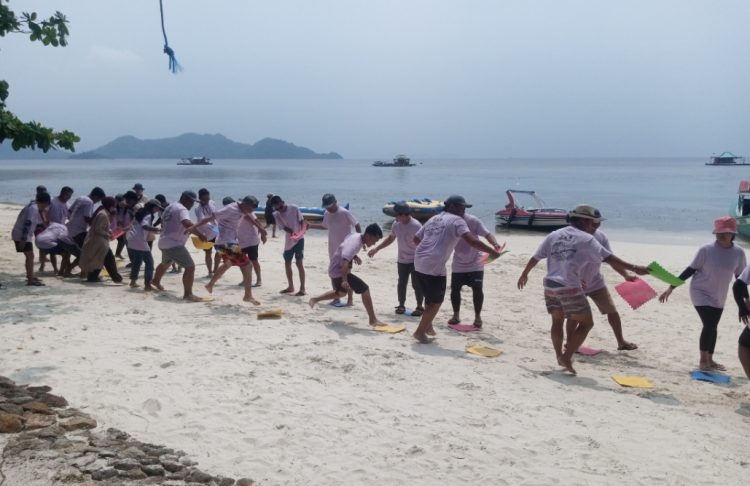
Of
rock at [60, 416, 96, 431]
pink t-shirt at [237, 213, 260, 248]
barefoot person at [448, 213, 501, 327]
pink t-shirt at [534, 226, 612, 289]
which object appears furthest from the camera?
pink t-shirt at [237, 213, 260, 248]

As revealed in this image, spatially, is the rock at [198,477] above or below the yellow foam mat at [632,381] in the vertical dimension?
above

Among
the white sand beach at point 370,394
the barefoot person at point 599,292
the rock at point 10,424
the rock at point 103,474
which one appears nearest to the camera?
the rock at point 103,474

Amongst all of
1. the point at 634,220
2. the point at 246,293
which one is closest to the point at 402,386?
the point at 246,293

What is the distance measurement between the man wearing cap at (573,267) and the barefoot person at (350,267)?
2123 millimetres

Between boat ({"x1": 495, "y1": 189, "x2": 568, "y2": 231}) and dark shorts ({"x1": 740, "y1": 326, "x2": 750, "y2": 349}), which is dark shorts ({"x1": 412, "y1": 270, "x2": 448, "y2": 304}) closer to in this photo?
dark shorts ({"x1": 740, "y1": 326, "x2": 750, "y2": 349})

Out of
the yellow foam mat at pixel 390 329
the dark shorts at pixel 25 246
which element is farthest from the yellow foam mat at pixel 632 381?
the dark shorts at pixel 25 246

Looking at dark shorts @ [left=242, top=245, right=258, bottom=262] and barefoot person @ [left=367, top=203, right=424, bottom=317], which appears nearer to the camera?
barefoot person @ [left=367, top=203, right=424, bottom=317]

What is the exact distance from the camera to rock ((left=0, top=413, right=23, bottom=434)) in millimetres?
4523

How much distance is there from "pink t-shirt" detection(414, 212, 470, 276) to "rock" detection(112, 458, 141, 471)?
4037 millimetres

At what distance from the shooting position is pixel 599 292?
7.28 meters

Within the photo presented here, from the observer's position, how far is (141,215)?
979cm

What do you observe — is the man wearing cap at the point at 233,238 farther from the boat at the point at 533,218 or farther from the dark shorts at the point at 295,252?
the boat at the point at 533,218

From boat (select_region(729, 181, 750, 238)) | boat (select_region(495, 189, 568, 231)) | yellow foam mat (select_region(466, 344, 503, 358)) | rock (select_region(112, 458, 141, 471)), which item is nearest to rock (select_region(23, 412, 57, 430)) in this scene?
rock (select_region(112, 458, 141, 471))

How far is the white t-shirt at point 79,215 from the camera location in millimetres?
10758
